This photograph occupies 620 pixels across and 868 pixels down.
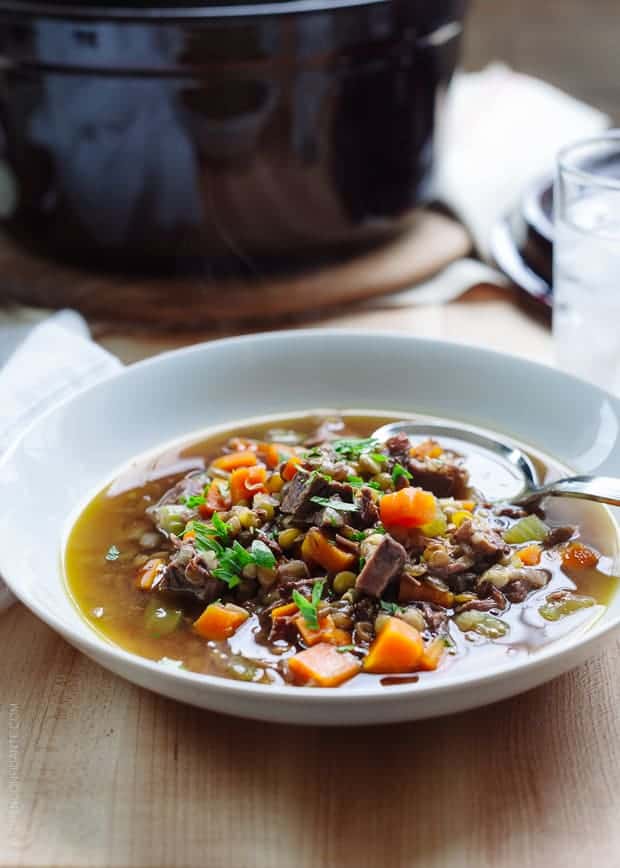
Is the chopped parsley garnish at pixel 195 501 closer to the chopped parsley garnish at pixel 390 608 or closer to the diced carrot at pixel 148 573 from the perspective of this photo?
the diced carrot at pixel 148 573

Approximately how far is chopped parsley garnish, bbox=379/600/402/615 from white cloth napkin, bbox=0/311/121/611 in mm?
1076

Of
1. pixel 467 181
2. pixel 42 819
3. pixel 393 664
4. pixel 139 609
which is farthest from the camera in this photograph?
pixel 467 181

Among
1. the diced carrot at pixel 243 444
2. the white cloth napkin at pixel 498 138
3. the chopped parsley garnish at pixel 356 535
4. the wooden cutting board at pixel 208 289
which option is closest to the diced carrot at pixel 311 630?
the chopped parsley garnish at pixel 356 535

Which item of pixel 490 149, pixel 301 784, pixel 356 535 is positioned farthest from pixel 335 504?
pixel 490 149

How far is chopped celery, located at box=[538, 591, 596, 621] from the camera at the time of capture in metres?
1.99

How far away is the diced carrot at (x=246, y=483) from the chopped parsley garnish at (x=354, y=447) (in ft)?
0.58

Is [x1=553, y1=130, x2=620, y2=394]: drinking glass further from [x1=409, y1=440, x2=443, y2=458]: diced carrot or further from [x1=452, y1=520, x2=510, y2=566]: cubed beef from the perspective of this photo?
[x1=452, y1=520, x2=510, y2=566]: cubed beef

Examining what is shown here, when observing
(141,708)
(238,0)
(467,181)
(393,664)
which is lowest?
(467,181)

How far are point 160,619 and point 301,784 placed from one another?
17.5 inches

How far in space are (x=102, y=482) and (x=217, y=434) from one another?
0.36m

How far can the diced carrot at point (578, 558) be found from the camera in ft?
7.01

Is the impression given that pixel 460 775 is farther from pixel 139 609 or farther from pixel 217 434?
pixel 217 434

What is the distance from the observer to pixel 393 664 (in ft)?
5.99

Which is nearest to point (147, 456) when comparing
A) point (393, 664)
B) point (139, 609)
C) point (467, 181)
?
point (139, 609)
